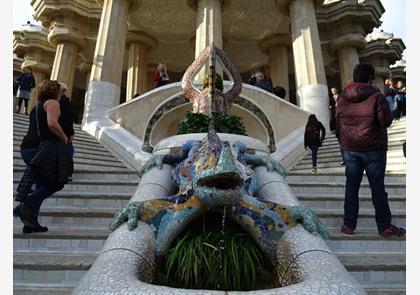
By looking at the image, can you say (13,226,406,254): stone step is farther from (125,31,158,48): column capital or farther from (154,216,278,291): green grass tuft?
(125,31,158,48): column capital

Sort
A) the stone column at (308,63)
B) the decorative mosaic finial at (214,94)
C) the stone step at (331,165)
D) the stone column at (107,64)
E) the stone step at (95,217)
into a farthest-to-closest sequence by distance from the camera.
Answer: the stone column at (308,63) → the stone column at (107,64) → the stone step at (331,165) → the decorative mosaic finial at (214,94) → the stone step at (95,217)

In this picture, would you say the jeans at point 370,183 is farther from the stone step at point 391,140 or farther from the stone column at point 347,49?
the stone column at point 347,49

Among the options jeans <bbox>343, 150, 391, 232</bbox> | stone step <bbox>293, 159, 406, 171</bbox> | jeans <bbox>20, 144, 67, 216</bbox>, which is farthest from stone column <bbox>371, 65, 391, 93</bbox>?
jeans <bbox>20, 144, 67, 216</bbox>

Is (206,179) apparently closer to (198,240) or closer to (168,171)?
(198,240)

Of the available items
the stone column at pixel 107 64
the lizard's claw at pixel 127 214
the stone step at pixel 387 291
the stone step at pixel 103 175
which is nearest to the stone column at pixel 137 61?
the stone column at pixel 107 64

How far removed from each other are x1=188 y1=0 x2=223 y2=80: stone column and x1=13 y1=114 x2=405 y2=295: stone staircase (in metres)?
9.55

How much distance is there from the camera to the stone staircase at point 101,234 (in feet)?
10.8

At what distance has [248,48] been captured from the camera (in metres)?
23.4

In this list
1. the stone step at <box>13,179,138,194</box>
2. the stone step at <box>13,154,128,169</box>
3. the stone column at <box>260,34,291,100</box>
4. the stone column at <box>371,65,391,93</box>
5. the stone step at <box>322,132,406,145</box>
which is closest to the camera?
the stone step at <box>13,179,138,194</box>

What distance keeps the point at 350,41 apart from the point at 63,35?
565 inches

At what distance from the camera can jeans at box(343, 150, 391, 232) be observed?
412 centimetres

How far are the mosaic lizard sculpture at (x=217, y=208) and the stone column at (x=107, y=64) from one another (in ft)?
38.7

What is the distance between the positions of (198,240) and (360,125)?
2.47m

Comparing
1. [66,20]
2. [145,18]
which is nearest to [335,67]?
[145,18]
